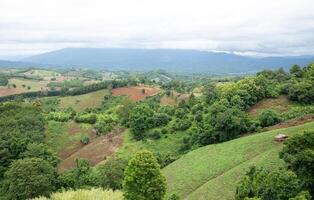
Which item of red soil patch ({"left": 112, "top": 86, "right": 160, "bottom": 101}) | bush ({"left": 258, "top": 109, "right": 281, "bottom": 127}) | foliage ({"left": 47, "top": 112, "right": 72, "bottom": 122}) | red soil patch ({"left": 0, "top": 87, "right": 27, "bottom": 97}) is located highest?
bush ({"left": 258, "top": 109, "right": 281, "bottom": 127})

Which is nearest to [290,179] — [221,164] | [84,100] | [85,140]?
[221,164]

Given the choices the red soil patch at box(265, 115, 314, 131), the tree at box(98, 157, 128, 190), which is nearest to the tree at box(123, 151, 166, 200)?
the tree at box(98, 157, 128, 190)

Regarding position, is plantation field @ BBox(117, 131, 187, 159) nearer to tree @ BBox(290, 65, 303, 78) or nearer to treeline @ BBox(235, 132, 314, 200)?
tree @ BBox(290, 65, 303, 78)

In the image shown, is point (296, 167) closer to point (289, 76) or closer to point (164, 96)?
point (289, 76)

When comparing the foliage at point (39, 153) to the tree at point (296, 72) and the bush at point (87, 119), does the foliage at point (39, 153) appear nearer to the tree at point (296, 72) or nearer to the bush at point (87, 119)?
the bush at point (87, 119)

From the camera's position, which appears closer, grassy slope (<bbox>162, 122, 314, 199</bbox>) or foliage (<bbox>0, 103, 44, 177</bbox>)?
grassy slope (<bbox>162, 122, 314, 199</bbox>)

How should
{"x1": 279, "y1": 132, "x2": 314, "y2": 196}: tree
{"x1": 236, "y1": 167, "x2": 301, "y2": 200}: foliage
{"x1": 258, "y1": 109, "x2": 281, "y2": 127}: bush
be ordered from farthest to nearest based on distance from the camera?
{"x1": 258, "y1": 109, "x2": 281, "y2": 127}: bush → {"x1": 279, "y1": 132, "x2": 314, "y2": 196}: tree → {"x1": 236, "y1": 167, "x2": 301, "y2": 200}: foliage
